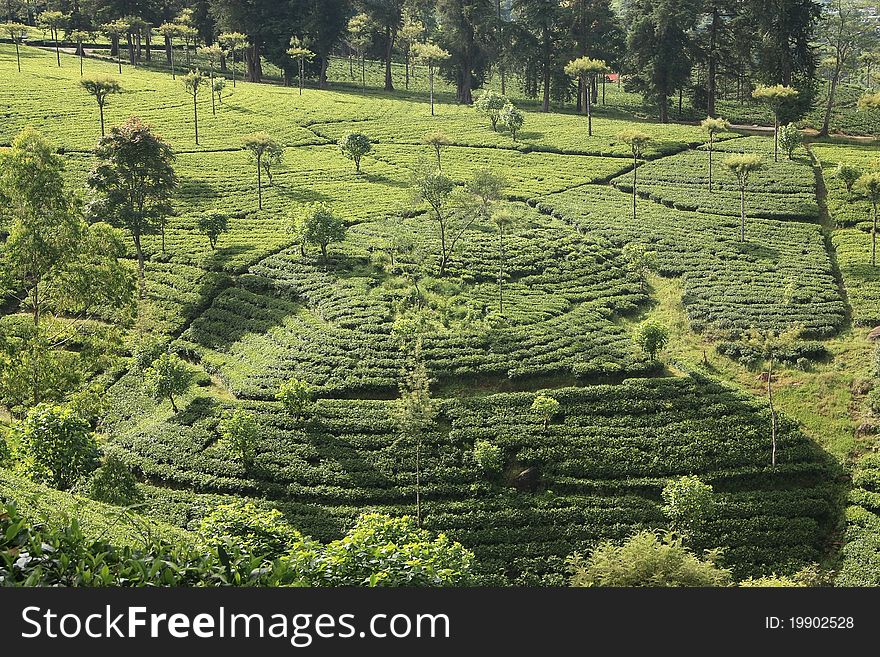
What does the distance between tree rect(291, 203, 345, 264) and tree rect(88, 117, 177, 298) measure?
8.29 metres

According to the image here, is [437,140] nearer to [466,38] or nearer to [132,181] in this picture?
[132,181]

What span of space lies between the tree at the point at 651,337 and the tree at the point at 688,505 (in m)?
9.32

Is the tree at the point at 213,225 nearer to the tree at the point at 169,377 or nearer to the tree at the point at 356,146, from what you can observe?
the tree at the point at 169,377

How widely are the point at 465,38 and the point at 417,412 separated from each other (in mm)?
71945

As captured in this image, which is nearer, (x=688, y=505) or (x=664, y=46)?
(x=688, y=505)

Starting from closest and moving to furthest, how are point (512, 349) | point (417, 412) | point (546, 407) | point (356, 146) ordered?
A: point (417, 412)
point (546, 407)
point (512, 349)
point (356, 146)

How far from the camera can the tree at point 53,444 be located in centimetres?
2930

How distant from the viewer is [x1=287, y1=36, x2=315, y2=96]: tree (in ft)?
315

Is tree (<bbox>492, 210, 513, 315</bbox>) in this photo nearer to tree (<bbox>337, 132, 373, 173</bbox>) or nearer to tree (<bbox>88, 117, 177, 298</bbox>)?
tree (<bbox>337, 132, 373, 173</bbox>)

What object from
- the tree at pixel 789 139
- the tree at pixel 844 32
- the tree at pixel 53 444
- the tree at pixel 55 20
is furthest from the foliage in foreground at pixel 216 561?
the tree at pixel 55 20

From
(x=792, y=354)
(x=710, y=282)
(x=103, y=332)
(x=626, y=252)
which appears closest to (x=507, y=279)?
(x=626, y=252)

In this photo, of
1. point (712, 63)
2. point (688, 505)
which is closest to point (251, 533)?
point (688, 505)

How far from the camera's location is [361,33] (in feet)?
363

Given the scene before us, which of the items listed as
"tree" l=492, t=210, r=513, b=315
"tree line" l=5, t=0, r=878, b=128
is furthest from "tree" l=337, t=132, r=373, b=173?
"tree line" l=5, t=0, r=878, b=128
